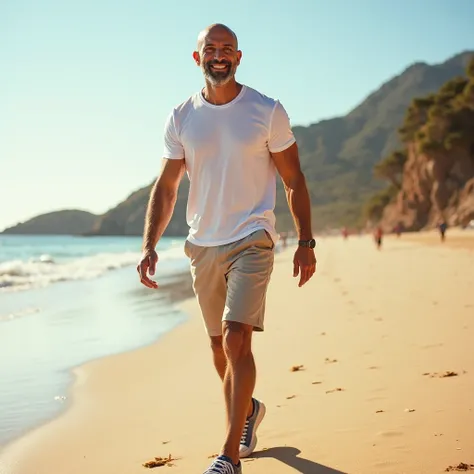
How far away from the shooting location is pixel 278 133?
3.47 metres

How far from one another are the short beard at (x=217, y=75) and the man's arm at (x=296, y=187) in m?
0.46

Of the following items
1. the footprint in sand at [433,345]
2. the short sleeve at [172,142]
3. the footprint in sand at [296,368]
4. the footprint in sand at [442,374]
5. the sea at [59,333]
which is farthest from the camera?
the footprint in sand at [433,345]

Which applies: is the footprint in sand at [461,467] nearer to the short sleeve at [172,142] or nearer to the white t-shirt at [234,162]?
the white t-shirt at [234,162]

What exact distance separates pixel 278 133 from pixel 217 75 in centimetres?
44

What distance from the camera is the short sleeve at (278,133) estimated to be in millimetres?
3469

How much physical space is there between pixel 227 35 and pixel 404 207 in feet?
229

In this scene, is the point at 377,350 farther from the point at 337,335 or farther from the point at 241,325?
the point at 241,325

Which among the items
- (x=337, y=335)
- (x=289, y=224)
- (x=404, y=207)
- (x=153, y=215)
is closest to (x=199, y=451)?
(x=153, y=215)

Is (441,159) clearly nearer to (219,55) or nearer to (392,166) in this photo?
(392,166)

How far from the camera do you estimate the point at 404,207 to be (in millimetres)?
70938

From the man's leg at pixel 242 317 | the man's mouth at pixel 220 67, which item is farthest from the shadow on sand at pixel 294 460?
the man's mouth at pixel 220 67

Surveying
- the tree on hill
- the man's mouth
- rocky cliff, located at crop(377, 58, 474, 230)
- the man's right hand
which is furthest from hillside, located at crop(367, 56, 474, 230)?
the man's right hand

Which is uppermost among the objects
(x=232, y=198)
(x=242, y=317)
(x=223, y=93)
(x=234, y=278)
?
(x=223, y=93)

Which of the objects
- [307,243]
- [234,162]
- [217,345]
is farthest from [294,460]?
[234,162]
